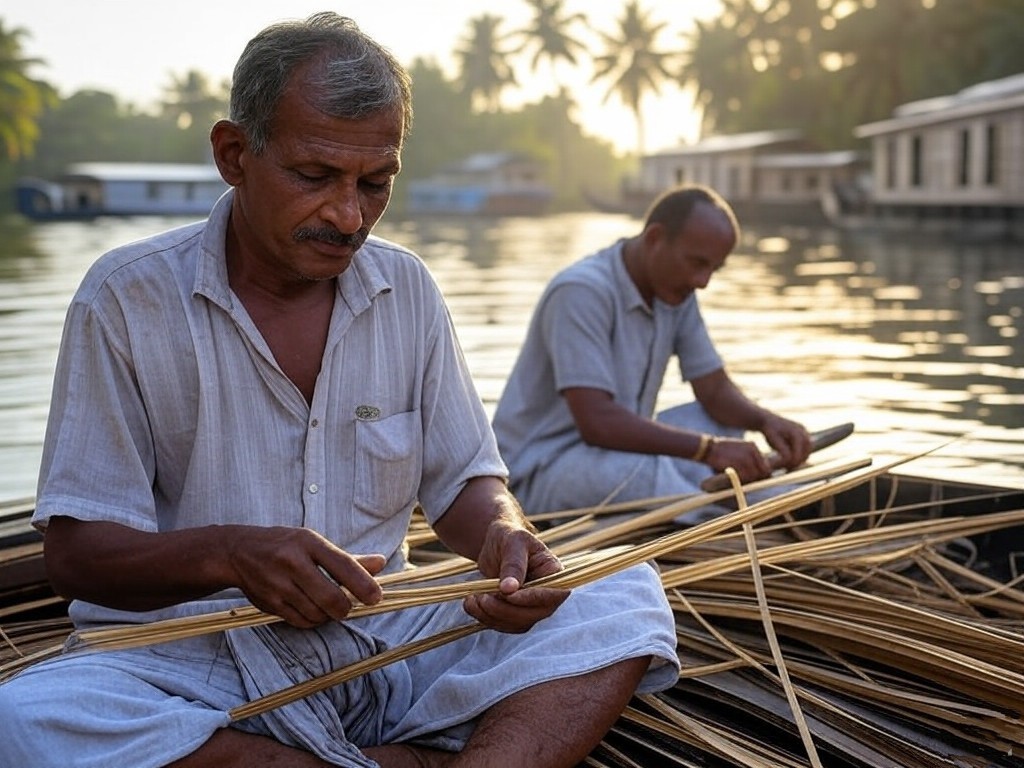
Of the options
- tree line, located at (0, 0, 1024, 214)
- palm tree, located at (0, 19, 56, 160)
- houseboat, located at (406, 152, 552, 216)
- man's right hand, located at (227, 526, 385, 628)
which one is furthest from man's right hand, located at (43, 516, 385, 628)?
houseboat, located at (406, 152, 552, 216)

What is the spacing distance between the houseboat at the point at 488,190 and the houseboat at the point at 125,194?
8605 millimetres

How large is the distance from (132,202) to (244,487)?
32.4 m

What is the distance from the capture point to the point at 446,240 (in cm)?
2442

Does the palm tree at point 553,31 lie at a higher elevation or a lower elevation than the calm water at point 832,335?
higher

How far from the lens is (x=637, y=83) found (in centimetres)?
4859

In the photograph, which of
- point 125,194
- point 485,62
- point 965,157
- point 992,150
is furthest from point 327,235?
point 485,62

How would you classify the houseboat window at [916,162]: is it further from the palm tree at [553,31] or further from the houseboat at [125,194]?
the palm tree at [553,31]

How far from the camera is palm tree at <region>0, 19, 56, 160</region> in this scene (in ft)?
115

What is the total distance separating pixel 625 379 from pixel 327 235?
79.0 inches

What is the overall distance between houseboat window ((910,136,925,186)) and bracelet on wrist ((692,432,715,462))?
20.0 metres

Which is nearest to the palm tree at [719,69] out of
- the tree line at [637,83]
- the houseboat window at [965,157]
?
the tree line at [637,83]


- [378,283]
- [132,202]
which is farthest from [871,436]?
[132,202]

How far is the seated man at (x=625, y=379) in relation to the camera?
341cm

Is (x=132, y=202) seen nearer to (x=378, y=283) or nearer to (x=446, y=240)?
(x=446, y=240)
